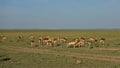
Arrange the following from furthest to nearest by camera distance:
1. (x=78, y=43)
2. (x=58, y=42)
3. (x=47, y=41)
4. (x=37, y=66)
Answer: (x=58, y=42), (x=47, y=41), (x=78, y=43), (x=37, y=66)

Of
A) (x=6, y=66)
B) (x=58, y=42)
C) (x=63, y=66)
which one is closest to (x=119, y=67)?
(x=63, y=66)

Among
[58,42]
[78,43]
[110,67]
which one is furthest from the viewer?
[58,42]

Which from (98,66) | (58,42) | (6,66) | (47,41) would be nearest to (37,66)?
(6,66)

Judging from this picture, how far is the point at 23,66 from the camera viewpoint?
18.0 metres

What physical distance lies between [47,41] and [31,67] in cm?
1943

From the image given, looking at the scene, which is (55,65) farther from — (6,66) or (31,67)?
(6,66)

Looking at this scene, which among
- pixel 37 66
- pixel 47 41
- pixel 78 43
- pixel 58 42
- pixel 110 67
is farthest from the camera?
pixel 58 42

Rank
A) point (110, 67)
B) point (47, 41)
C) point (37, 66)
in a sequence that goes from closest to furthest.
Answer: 1. point (110, 67)
2. point (37, 66)
3. point (47, 41)

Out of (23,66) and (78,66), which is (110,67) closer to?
(78,66)

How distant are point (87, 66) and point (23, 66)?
132 inches

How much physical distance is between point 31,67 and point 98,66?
3457 millimetres

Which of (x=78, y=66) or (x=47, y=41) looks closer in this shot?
(x=78, y=66)

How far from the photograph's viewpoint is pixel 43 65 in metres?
18.4

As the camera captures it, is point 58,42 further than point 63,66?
Yes
